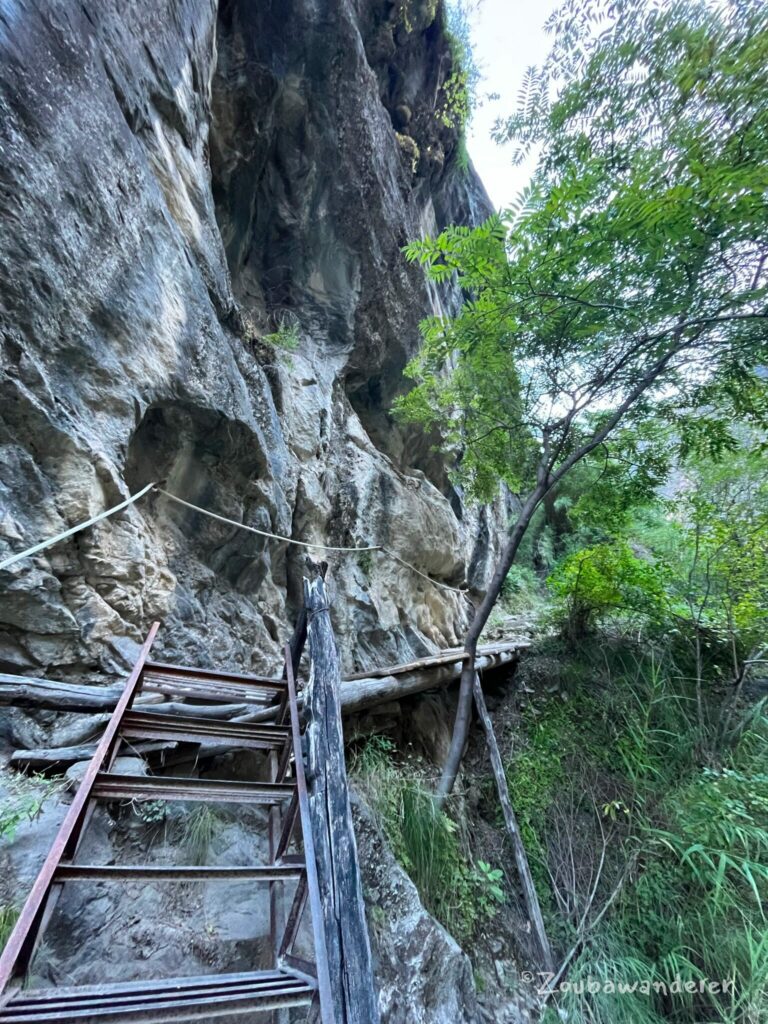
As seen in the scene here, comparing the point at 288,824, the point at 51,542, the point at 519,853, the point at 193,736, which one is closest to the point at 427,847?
the point at 519,853

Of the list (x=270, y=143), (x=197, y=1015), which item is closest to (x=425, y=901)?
(x=197, y=1015)

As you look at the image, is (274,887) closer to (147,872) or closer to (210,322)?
(147,872)

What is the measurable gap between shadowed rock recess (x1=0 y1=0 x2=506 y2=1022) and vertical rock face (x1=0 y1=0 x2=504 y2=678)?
0.06 ft

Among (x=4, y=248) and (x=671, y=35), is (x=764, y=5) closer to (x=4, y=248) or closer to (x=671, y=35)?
(x=671, y=35)

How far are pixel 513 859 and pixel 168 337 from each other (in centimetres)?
568

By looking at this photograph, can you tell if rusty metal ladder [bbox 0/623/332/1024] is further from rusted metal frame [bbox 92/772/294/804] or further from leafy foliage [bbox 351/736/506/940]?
leafy foliage [bbox 351/736/506/940]

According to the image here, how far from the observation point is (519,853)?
4.32m

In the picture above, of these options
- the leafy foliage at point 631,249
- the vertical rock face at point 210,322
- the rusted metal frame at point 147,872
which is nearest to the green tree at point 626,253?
the leafy foliage at point 631,249

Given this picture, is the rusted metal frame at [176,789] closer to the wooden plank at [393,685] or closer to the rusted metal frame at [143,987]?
the rusted metal frame at [143,987]

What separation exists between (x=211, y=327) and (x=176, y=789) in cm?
336

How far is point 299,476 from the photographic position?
16.3 feet

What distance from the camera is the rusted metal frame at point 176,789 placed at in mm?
1697

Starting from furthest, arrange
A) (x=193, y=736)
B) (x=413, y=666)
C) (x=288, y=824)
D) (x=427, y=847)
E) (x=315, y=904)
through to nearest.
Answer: (x=413, y=666)
(x=427, y=847)
(x=193, y=736)
(x=288, y=824)
(x=315, y=904)

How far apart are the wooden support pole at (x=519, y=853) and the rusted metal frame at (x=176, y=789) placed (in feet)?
11.5
